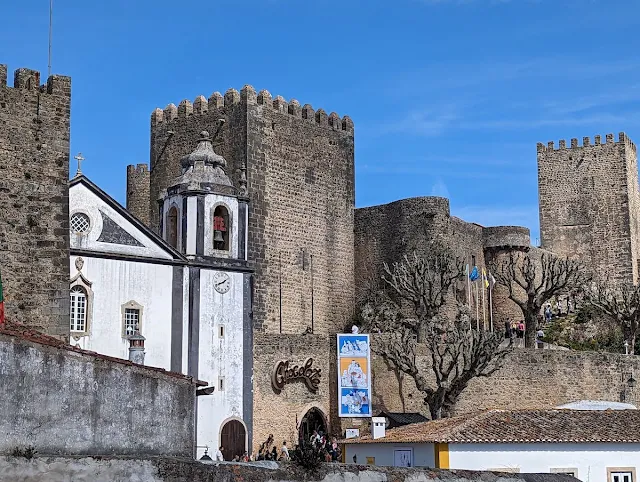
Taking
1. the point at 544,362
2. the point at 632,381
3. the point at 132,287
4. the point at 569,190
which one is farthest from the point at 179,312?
the point at 569,190

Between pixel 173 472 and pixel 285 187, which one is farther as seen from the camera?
pixel 285 187

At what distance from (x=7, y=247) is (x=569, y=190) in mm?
39069

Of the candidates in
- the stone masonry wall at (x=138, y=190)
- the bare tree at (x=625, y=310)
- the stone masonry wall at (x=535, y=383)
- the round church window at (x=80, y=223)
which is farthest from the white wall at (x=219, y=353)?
the bare tree at (x=625, y=310)

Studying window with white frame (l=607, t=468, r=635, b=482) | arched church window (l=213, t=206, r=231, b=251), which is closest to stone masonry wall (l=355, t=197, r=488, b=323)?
arched church window (l=213, t=206, r=231, b=251)

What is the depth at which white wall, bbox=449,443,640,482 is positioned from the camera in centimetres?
2373

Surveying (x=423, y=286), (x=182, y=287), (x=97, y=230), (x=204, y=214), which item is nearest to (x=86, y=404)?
(x=97, y=230)

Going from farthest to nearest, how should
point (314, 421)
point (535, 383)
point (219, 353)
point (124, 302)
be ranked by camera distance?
point (535, 383) → point (314, 421) → point (219, 353) → point (124, 302)

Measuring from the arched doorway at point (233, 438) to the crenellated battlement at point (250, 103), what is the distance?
1185cm

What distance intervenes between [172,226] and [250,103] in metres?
7.34

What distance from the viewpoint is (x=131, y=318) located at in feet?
91.0

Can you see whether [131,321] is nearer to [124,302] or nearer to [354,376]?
[124,302]

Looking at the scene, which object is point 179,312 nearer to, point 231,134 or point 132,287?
point 132,287

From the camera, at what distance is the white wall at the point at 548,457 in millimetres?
23734

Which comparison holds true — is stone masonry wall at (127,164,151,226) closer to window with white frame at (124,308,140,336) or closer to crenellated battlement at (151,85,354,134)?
crenellated battlement at (151,85,354,134)
